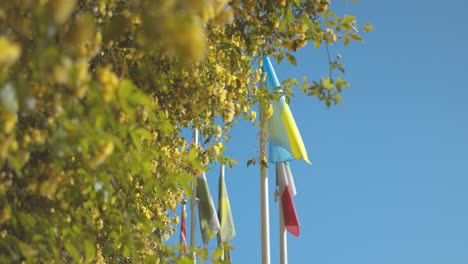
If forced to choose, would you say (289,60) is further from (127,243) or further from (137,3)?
(137,3)

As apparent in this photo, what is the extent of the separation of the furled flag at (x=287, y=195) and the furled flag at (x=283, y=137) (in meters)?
0.66

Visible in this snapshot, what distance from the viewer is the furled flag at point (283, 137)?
28.2 ft

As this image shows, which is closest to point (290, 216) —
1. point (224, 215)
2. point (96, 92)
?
point (224, 215)

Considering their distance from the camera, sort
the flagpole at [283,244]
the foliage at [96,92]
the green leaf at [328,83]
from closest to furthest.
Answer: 1. the foliage at [96,92]
2. the green leaf at [328,83]
3. the flagpole at [283,244]

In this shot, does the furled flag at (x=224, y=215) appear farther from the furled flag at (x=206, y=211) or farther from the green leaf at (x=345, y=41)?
the green leaf at (x=345, y=41)

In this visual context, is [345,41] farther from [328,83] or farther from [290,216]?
[290,216]

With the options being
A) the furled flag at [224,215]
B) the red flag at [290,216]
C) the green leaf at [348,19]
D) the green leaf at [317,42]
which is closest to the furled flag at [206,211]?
the furled flag at [224,215]

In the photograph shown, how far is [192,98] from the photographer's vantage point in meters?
3.66

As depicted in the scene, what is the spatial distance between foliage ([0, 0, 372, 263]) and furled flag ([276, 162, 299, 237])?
4.44 metres

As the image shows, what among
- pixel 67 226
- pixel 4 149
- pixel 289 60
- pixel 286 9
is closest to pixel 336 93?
pixel 289 60

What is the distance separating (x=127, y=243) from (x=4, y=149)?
1.39m

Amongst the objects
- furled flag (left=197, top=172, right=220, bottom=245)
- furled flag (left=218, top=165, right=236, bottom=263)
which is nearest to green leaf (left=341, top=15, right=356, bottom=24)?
furled flag (left=197, top=172, right=220, bottom=245)

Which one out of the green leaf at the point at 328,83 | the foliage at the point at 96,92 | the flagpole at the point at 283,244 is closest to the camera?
the foliage at the point at 96,92

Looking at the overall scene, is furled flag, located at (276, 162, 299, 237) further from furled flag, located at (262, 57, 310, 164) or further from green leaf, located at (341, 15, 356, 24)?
green leaf, located at (341, 15, 356, 24)
